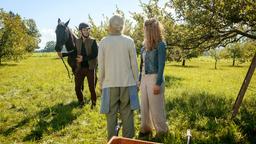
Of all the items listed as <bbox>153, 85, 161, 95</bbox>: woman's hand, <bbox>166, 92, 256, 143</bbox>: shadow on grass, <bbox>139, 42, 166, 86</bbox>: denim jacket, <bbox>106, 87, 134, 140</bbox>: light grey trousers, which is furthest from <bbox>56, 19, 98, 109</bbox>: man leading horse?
<bbox>106, 87, 134, 140</bbox>: light grey trousers

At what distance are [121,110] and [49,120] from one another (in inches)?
156

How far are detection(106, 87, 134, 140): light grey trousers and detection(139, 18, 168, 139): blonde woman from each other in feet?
2.53

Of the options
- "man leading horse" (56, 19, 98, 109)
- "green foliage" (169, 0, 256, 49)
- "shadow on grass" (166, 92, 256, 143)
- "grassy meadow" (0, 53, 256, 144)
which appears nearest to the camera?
"shadow on grass" (166, 92, 256, 143)

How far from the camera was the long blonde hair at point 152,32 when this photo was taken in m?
7.02

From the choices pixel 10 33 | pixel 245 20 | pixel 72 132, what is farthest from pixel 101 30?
pixel 72 132

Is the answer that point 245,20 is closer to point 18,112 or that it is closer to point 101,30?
point 18,112

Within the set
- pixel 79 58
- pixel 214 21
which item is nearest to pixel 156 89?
pixel 79 58

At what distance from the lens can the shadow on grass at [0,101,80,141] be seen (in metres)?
8.87

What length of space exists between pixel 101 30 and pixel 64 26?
84.2 ft

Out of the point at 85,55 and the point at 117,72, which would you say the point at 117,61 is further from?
the point at 85,55

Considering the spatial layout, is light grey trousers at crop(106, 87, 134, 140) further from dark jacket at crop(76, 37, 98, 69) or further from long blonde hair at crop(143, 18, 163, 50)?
dark jacket at crop(76, 37, 98, 69)

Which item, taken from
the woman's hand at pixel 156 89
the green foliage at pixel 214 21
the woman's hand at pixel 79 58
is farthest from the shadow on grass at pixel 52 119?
the green foliage at pixel 214 21

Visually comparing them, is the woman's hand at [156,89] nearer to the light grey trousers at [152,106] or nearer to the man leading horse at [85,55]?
the light grey trousers at [152,106]

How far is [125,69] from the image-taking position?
21.9 ft
